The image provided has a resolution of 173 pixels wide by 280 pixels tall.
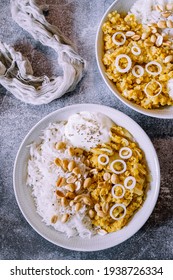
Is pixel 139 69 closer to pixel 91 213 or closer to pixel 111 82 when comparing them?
pixel 111 82

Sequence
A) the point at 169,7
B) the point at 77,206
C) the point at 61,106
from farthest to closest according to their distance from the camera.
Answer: the point at 61,106 → the point at 169,7 → the point at 77,206

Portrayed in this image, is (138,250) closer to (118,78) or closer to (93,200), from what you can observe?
(93,200)

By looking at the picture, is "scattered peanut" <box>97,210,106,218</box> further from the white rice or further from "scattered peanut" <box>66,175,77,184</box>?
"scattered peanut" <box>66,175,77,184</box>

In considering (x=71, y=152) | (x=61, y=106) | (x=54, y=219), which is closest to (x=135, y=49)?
(x=61, y=106)

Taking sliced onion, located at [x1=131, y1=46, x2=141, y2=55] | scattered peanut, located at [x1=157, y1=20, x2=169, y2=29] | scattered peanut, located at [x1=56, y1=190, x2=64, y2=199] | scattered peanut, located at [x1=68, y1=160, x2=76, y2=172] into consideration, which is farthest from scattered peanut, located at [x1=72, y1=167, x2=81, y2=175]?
scattered peanut, located at [x1=157, y1=20, x2=169, y2=29]

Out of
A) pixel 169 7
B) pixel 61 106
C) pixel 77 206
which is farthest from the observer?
pixel 61 106

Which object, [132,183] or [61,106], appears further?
[61,106]

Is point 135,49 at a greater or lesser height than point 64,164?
greater
